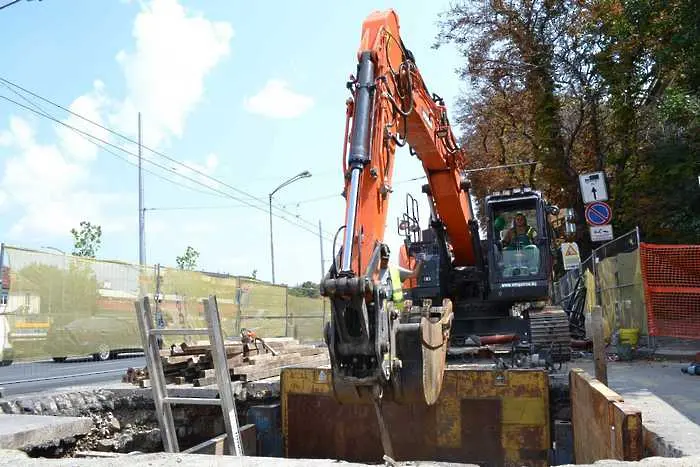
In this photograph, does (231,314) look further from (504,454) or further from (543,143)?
(543,143)

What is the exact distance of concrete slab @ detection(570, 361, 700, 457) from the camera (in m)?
4.44

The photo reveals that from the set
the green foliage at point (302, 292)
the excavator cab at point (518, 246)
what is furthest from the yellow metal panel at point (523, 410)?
the green foliage at point (302, 292)

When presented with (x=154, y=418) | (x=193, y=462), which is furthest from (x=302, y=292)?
(x=193, y=462)

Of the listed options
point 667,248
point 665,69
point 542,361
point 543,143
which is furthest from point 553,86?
point 542,361

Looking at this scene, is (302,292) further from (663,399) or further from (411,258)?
(663,399)

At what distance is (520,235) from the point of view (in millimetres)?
10406

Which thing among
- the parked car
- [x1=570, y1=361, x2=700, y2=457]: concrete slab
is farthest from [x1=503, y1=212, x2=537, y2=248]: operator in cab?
the parked car

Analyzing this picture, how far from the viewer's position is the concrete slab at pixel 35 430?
5.20m

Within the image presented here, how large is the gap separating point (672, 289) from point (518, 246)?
2951mm

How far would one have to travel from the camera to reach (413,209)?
448 inches

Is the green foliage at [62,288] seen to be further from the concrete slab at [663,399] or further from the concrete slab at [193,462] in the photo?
the concrete slab at [663,399]

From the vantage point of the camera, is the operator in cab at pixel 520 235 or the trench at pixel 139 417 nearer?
the trench at pixel 139 417

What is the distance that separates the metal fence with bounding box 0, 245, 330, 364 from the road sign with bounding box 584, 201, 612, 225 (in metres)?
8.48

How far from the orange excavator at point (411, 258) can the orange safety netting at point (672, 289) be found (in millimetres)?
2054
